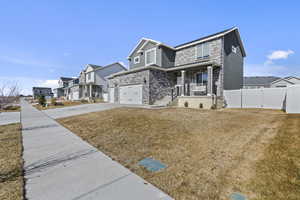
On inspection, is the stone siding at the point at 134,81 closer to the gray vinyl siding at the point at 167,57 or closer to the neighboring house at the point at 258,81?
the gray vinyl siding at the point at 167,57

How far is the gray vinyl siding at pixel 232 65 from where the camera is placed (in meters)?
13.1

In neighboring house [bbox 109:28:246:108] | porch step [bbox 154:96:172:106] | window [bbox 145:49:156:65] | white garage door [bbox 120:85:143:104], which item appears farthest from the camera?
window [bbox 145:49:156:65]

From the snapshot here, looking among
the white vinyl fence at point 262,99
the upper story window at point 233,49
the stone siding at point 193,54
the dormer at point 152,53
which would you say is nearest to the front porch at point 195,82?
the stone siding at point 193,54

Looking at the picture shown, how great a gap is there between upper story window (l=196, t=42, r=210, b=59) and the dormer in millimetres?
3289

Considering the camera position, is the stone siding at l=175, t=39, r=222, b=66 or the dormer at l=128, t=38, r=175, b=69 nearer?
the stone siding at l=175, t=39, r=222, b=66

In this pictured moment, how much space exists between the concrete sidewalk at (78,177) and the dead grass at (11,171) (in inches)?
4.9

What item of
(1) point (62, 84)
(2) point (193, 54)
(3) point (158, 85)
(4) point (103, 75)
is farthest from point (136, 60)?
(1) point (62, 84)

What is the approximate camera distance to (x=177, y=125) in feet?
19.9

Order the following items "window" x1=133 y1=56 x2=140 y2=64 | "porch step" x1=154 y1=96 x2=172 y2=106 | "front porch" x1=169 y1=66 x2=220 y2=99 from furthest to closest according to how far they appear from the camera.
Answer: "window" x1=133 y1=56 x2=140 y2=64
"porch step" x1=154 y1=96 x2=172 y2=106
"front porch" x1=169 y1=66 x2=220 y2=99

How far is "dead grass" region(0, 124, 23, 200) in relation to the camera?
6.98ft

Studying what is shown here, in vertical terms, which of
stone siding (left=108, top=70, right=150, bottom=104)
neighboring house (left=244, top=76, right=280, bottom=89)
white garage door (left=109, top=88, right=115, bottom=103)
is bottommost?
white garage door (left=109, top=88, right=115, bottom=103)

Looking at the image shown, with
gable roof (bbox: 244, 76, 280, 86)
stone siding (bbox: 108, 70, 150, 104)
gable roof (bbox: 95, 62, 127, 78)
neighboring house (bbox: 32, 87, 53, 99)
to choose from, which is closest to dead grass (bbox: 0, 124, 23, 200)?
stone siding (bbox: 108, 70, 150, 104)

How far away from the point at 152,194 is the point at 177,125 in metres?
4.14

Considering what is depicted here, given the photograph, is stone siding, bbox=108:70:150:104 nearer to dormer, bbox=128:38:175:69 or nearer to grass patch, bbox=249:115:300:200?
dormer, bbox=128:38:175:69
